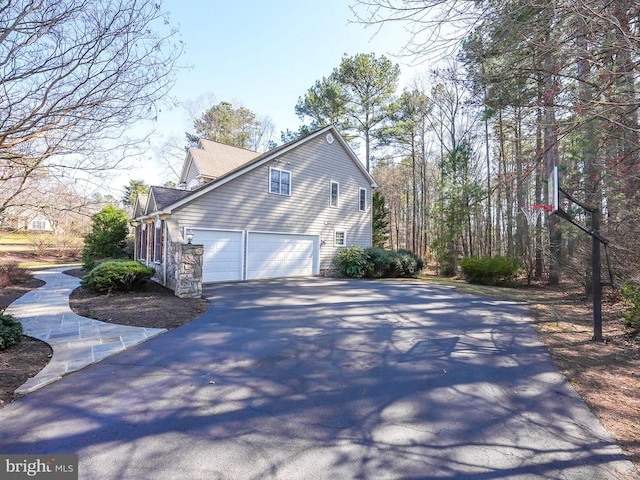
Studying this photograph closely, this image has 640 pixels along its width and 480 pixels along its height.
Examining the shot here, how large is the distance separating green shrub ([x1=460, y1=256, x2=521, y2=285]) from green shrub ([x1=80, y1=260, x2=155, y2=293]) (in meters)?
13.3

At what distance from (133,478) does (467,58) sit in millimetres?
6865

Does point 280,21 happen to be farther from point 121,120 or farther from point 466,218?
point 466,218

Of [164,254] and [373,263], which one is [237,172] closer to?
[164,254]

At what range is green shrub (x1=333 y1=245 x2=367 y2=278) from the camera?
14.7m

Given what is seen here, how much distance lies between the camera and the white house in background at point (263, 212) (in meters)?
11.0

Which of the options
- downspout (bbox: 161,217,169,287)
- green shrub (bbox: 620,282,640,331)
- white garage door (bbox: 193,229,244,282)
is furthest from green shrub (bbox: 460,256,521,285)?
downspout (bbox: 161,217,169,287)

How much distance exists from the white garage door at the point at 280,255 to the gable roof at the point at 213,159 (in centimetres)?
491

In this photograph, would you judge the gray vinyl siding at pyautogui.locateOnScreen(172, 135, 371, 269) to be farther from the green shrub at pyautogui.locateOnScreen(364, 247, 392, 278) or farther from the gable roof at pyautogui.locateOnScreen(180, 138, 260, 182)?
the gable roof at pyautogui.locateOnScreen(180, 138, 260, 182)

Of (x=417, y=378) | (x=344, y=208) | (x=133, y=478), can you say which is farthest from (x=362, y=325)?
(x=344, y=208)

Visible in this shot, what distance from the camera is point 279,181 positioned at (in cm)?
1338

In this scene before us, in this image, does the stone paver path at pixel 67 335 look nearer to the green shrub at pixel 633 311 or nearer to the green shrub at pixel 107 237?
the green shrub at pixel 633 311

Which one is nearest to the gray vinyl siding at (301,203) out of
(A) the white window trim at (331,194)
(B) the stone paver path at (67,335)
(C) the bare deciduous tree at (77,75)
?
(A) the white window trim at (331,194)

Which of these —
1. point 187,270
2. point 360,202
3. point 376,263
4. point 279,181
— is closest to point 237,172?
point 279,181

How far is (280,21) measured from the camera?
718 cm
